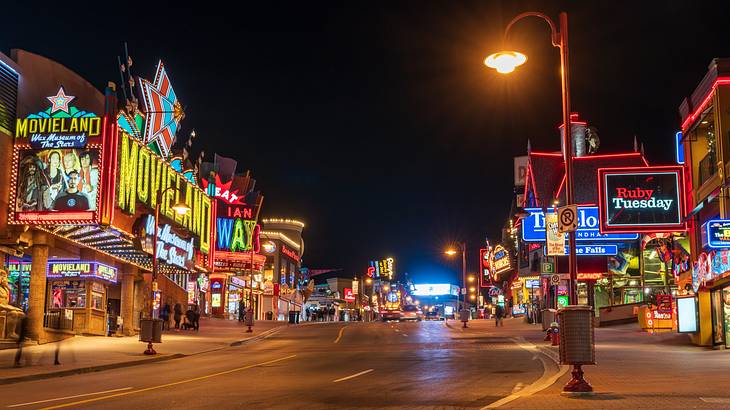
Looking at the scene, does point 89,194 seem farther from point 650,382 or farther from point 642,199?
point 650,382

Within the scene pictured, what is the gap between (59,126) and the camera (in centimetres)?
3081

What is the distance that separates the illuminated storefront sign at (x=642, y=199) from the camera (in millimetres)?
30875

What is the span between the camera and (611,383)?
51.3 feet

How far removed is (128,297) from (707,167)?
96.4 ft

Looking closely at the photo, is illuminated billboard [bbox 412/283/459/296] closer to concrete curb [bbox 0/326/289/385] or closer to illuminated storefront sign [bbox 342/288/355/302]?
illuminated storefront sign [bbox 342/288/355/302]

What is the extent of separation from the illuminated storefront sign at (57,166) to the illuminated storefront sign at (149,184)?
2.02 meters

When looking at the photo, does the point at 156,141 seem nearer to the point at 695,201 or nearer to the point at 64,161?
the point at 64,161

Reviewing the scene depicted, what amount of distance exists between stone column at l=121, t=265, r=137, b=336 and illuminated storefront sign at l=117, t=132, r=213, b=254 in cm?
370

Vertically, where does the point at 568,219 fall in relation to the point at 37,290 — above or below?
above

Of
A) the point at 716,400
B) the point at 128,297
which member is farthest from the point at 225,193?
the point at 716,400

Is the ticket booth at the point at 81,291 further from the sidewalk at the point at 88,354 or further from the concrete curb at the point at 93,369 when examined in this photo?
the concrete curb at the point at 93,369

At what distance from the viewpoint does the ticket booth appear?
36781mm

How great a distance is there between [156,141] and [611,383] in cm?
3287

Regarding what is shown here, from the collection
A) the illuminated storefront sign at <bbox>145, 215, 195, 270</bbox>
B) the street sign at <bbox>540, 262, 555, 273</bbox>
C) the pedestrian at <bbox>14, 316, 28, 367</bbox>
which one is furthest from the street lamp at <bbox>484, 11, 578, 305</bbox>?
the street sign at <bbox>540, 262, 555, 273</bbox>
